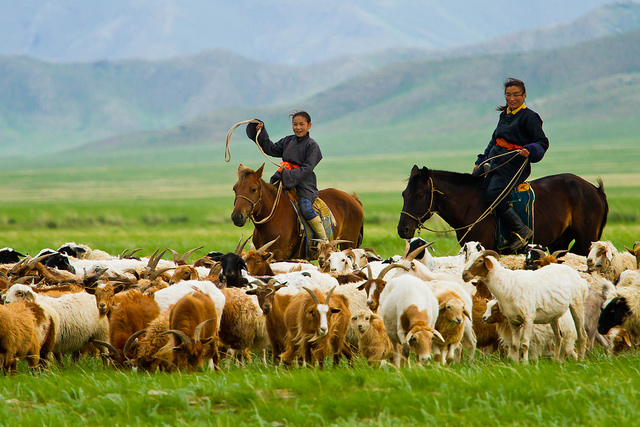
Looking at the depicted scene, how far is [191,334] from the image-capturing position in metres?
7.15

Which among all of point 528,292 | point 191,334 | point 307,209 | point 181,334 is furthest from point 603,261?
point 181,334

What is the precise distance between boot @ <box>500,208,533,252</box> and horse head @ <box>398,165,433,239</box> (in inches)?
42.1

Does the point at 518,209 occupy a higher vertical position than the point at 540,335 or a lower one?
higher

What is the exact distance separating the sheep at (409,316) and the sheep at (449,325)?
168 mm

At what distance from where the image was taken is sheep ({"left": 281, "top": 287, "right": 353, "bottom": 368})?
278 inches

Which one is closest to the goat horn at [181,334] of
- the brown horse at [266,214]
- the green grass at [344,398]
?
the green grass at [344,398]

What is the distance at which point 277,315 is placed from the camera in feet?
25.0

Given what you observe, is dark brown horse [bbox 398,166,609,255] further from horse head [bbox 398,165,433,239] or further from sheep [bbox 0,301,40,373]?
sheep [bbox 0,301,40,373]

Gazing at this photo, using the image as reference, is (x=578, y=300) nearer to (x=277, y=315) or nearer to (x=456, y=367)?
(x=456, y=367)

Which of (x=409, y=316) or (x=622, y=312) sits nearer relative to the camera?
(x=409, y=316)

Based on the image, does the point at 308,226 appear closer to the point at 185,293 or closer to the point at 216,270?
the point at 216,270

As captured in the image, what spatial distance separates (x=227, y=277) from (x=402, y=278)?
2.35 metres

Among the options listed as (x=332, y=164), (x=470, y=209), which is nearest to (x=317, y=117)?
(x=332, y=164)

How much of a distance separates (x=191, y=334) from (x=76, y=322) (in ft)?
5.53
